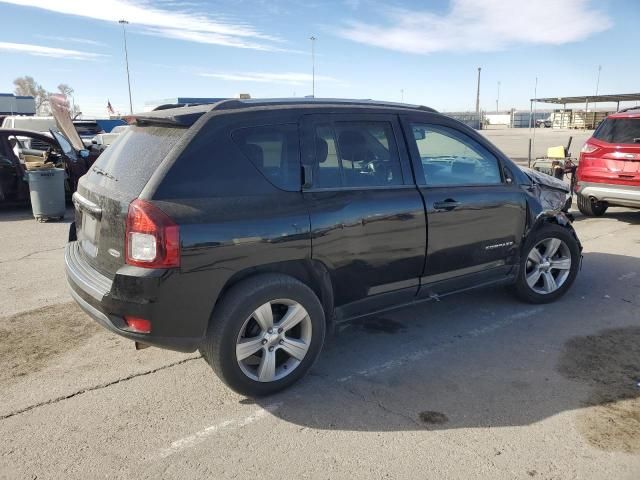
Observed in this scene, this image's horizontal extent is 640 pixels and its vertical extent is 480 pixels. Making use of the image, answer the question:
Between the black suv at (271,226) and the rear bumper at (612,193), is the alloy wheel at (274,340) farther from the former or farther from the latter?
the rear bumper at (612,193)

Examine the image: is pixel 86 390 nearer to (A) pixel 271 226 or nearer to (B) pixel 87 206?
(B) pixel 87 206

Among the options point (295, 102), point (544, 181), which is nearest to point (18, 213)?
point (295, 102)

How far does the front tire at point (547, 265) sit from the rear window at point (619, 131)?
4.23 m

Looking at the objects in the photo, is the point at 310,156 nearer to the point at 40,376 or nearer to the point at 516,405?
the point at 516,405

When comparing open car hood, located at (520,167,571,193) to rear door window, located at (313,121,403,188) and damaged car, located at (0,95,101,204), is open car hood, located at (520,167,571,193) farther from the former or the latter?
damaged car, located at (0,95,101,204)

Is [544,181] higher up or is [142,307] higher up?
[544,181]

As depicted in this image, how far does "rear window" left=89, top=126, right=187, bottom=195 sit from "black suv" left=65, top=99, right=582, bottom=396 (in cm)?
2

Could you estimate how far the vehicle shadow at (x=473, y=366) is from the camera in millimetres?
3098

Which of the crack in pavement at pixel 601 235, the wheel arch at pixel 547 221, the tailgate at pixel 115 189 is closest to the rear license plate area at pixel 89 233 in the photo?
the tailgate at pixel 115 189

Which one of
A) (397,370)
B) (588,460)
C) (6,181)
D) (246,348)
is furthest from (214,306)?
(6,181)

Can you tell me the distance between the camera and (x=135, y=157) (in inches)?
129

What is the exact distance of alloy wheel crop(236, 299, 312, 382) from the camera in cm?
314

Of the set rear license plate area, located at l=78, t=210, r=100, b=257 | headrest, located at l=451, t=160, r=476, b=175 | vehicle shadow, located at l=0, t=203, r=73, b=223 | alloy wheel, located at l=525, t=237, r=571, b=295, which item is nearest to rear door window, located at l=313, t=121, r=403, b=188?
headrest, located at l=451, t=160, r=476, b=175

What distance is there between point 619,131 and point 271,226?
7.41m
